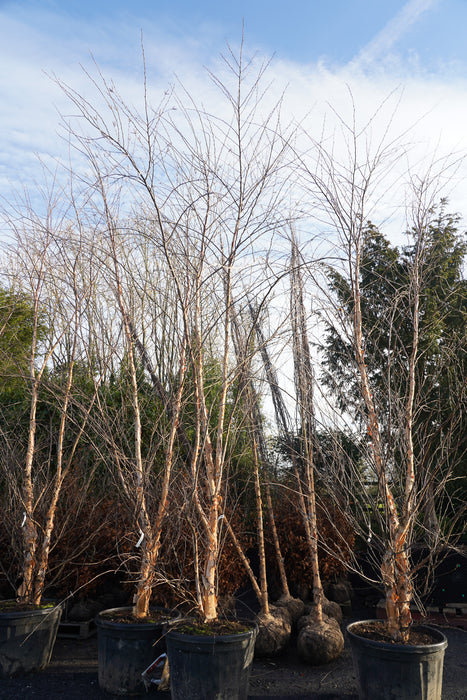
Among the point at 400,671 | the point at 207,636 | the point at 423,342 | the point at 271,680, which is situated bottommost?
the point at 271,680

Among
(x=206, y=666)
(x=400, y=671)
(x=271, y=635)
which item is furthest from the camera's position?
(x=271, y=635)

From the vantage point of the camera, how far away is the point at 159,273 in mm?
4719

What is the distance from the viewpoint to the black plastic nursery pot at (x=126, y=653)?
348cm

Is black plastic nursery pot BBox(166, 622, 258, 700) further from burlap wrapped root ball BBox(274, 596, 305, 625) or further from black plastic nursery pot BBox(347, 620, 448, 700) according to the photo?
burlap wrapped root ball BBox(274, 596, 305, 625)

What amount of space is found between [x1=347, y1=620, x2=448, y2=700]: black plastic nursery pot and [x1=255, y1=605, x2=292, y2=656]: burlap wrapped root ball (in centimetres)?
131

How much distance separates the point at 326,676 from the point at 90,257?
11.6ft

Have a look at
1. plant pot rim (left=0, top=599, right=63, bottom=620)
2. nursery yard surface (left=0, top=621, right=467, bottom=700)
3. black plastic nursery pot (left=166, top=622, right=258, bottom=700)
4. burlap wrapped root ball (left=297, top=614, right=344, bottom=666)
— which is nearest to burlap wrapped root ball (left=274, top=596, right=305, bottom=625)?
nursery yard surface (left=0, top=621, right=467, bottom=700)

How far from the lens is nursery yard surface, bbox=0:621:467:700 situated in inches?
139

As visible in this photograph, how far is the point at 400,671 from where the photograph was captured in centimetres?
288

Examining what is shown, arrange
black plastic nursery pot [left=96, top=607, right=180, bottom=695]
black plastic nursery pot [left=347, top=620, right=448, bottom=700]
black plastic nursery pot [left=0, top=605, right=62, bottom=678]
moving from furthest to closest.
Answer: black plastic nursery pot [left=0, top=605, right=62, bottom=678]
black plastic nursery pot [left=96, top=607, right=180, bottom=695]
black plastic nursery pot [left=347, top=620, right=448, bottom=700]

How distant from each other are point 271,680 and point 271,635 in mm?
369

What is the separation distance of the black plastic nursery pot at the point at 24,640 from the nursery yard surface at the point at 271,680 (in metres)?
0.07

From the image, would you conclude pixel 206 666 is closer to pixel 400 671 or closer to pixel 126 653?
pixel 126 653

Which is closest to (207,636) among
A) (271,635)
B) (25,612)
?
(271,635)
